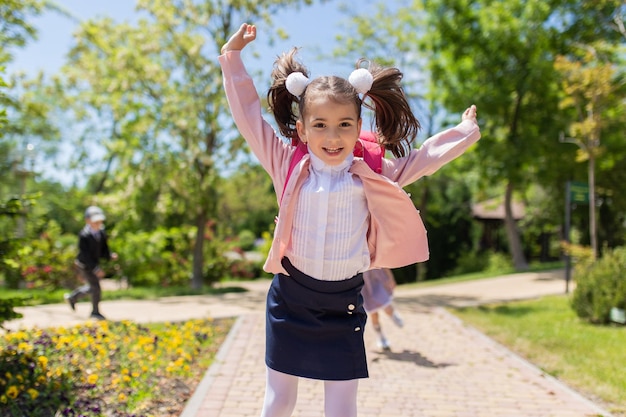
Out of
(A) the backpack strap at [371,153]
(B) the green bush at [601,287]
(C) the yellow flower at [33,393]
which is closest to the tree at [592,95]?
(B) the green bush at [601,287]

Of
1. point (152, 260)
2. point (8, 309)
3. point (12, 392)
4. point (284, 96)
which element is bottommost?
point (12, 392)

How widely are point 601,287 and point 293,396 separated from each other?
276 inches

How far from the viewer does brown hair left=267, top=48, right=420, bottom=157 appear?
2.74 m

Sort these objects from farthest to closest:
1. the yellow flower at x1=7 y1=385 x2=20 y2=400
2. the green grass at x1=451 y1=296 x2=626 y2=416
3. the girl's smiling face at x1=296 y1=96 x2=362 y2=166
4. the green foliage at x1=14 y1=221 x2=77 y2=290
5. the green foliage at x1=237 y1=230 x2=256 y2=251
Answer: the green foliage at x1=237 y1=230 x2=256 y2=251 → the green foliage at x1=14 y1=221 x2=77 y2=290 → the green grass at x1=451 y1=296 x2=626 y2=416 → the yellow flower at x1=7 y1=385 x2=20 y2=400 → the girl's smiling face at x1=296 y1=96 x2=362 y2=166

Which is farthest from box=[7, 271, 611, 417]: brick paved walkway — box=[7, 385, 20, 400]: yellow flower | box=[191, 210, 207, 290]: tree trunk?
box=[191, 210, 207, 290]: tree trunk

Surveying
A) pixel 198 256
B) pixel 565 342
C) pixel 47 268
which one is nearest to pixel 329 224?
pixel 565 342

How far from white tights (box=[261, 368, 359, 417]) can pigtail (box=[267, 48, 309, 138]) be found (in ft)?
3.92

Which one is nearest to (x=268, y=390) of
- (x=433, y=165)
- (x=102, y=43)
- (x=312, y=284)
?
(x=312, y=284)

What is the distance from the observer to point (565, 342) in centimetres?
695

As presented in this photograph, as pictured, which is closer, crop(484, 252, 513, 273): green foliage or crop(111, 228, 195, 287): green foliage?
crop(111, 228, 195, 287): green foliage

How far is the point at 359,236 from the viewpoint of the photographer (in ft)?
8.77

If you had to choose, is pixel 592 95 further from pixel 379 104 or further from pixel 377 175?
pixel 377 175

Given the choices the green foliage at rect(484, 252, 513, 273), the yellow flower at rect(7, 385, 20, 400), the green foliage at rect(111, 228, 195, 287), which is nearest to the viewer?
the yellow flower at rect(7, 385, 20, 400)

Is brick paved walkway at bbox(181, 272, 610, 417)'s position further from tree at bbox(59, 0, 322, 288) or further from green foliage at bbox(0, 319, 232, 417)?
tree at bbox(59, 0, 322, 288)
